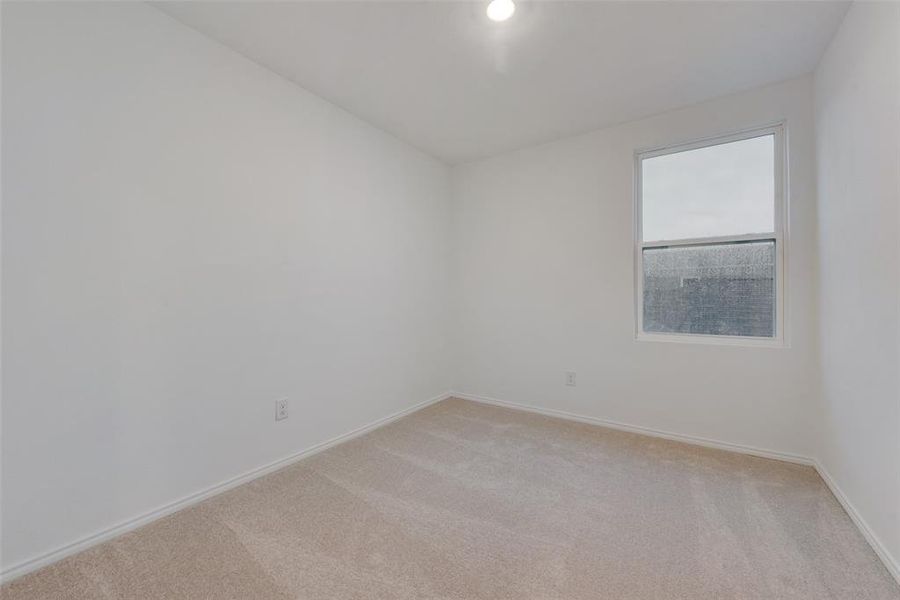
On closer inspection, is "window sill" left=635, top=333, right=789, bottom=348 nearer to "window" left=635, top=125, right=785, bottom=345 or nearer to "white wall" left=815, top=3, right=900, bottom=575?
"window" left=635, top=125, right=785, bottom=345

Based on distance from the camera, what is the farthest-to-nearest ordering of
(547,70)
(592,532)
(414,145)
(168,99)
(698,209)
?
1. (414,145)
2. (698,209)
3. (547,70)
4. (168,99)
5. (592,532)

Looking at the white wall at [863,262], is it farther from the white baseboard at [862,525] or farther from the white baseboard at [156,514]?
the white baseboard at [156,514]

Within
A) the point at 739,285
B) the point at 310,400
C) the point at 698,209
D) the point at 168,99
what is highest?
the point at 168,99

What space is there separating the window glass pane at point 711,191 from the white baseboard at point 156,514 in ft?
9.38

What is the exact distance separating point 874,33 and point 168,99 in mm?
3188

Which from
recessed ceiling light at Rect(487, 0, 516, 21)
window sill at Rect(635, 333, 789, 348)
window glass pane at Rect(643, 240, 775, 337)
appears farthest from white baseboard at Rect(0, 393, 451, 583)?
recessed ceiling light at Rect(487, 0, 516, 21)

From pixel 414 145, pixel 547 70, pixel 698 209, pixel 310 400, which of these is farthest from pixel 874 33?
pixel 310 400

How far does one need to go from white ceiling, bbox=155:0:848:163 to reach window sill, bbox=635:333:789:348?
65.4 inches

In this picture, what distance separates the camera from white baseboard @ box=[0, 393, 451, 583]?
4.42 ft

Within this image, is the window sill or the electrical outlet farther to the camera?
the window sill

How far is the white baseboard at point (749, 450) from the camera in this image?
4.64ft

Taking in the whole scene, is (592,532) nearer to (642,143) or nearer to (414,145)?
(642,143)

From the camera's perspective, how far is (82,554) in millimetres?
1446

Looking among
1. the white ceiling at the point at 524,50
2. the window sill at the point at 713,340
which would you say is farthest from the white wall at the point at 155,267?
the window sill at the point at 713,340
